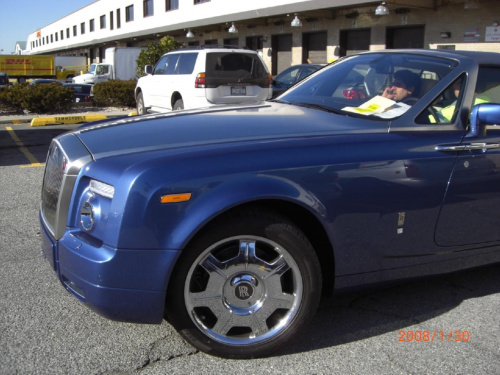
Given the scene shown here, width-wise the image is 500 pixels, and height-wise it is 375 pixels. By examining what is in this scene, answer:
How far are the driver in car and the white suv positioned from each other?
8.37 metres

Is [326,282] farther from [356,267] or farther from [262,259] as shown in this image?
[262,259]

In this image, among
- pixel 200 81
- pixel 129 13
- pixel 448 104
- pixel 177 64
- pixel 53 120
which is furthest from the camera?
pixel 129 13

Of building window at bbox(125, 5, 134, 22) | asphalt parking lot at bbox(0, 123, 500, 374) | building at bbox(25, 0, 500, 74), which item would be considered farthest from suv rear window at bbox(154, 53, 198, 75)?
building window at bbox(125, 5, 134, 22)

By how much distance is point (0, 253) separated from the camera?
14.5ft

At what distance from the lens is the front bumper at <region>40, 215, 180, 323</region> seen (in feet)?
8.46

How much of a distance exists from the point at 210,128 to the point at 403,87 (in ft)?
4.43

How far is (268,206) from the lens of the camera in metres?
2.88

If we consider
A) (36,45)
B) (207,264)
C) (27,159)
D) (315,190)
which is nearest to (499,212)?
(315,190)

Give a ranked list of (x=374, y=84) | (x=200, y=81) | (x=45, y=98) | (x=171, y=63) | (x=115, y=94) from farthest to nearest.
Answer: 1. (x=115, y=94)
2. (x=45, y=98)
3. (x=171, y=63)
4. (x=200, y=81)
5. (x=374, y=84)

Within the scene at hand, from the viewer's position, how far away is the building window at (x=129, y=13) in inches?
1727

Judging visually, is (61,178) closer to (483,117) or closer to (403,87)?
(403,87)

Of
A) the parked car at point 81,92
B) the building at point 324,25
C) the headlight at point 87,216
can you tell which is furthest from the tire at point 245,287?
the parked car at point 81,92

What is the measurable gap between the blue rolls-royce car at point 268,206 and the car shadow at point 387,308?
0.32 meters
